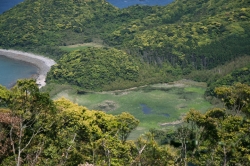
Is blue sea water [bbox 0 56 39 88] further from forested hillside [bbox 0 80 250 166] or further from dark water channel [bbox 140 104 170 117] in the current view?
forested hillside [bbox 0 80 250 166]

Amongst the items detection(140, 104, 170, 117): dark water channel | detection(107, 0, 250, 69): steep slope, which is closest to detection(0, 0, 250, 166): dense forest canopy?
detection(107, 0, 250, 69): steep slope

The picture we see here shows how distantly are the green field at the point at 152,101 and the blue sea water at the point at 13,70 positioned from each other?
17.6 m

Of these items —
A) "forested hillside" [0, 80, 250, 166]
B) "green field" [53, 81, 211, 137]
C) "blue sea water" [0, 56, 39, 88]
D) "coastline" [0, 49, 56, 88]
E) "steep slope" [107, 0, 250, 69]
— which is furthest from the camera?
"coastline" [0, 49, 56, 88]

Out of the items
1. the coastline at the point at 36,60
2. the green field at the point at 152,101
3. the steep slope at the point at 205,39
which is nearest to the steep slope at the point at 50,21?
the coastline at the point at 36,60

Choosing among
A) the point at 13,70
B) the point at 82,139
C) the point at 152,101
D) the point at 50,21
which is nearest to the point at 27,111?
the point at 82,139

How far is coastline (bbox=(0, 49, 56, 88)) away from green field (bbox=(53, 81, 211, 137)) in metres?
16.5

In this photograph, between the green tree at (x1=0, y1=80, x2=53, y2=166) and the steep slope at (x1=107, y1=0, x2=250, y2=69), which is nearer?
the green tree at (x1=0, y1=80, x2=53, y2=166)

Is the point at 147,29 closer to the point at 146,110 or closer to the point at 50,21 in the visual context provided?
the point at 50,21

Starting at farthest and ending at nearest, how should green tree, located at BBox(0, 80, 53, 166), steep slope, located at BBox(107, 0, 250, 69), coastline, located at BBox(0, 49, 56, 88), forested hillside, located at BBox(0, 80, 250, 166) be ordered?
1. coastline, located at BBox(0, 49, 56, 88)
2. steep slope, located at BBox(107, 0, 250, 69)
3. green tree, located at BBox(0, 80, 53, 166)
4. forested hillside, located at BBox(0, 80, 250, 166)

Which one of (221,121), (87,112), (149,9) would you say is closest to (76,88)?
(87,112)

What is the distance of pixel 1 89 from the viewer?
21172 millimetres

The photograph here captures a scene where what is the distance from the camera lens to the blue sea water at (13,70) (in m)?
66.9

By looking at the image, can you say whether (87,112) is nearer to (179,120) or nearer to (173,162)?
(173,162)

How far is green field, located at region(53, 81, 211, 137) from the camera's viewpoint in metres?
45.4
